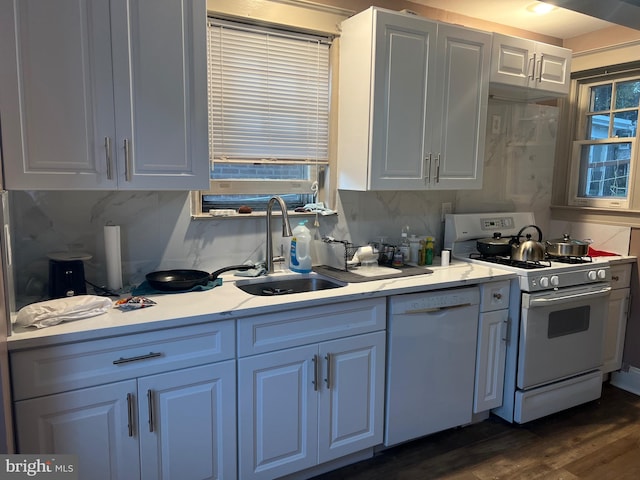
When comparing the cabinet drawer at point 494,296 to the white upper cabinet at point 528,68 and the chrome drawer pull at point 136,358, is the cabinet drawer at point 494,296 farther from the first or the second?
the chrome drawer pull at point 136,358

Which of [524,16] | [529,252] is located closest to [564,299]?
[529,252]

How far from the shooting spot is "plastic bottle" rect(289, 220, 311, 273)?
246cm

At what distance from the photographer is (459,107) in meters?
2.70

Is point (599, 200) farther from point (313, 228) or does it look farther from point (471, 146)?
point (313, 228)

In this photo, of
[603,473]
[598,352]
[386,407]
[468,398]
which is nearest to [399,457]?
[386,407]

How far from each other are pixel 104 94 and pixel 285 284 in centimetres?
121

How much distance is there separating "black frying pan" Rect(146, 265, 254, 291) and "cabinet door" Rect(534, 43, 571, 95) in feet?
7.40

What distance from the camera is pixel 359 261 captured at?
2.67 metres

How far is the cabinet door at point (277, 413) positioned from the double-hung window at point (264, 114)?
0.96 meters

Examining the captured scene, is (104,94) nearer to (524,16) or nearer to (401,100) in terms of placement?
(401,100)

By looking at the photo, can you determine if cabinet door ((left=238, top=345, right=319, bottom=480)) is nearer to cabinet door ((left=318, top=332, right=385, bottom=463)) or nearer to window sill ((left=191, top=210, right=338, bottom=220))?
cabinet door ((left=318, top=332, right=385, bottom=463))

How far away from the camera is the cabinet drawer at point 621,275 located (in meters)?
3.09

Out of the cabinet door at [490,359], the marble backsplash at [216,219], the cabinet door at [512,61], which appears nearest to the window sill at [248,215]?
the marble backsplash at [216,219]

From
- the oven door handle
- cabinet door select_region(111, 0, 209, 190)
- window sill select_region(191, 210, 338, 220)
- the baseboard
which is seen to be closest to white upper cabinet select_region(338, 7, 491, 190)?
window sill select_region(191, 210, 338, 220)
